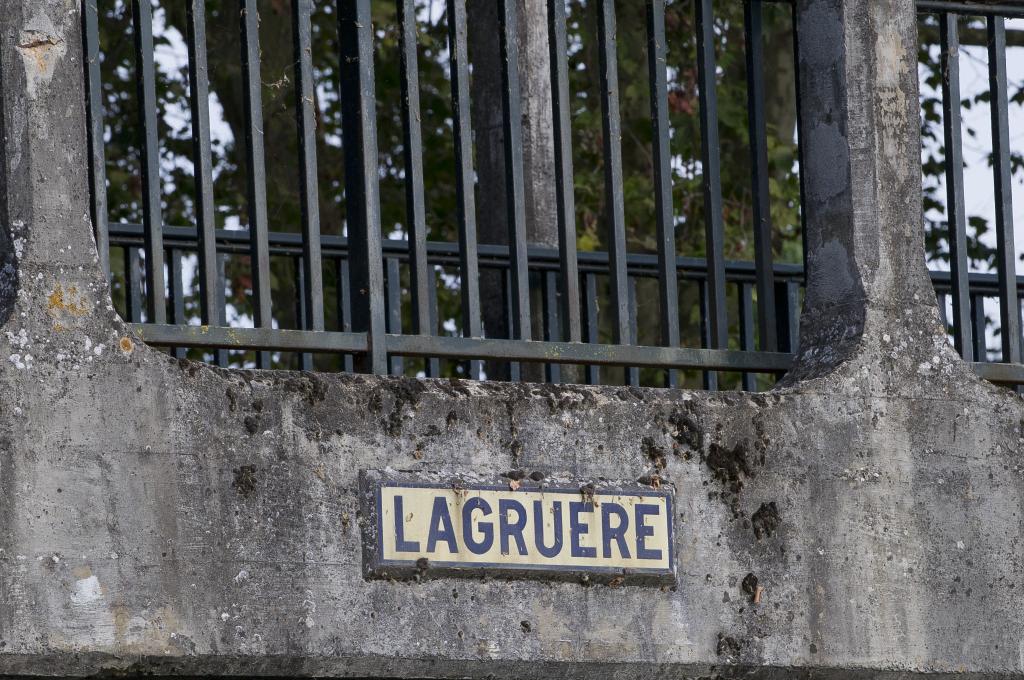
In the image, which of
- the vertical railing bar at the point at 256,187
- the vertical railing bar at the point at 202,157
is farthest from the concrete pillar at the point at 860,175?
the vertical railing bar at the point at 202,157

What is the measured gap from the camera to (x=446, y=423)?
479 centimetres

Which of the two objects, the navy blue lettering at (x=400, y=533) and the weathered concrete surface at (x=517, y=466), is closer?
the weathered concrete surface at (x=517, y=466)

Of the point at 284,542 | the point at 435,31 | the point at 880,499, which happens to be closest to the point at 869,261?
the point at 880,499

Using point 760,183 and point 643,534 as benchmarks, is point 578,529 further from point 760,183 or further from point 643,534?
point 760,183

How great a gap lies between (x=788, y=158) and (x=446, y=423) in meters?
7.10

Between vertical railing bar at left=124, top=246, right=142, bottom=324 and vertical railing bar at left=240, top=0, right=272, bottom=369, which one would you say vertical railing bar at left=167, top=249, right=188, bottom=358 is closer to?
vertical railing bar at left=124, top=246, right=142, bottom=324

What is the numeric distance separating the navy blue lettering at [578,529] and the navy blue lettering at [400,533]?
0.37 m

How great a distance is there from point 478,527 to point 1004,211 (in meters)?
1.85

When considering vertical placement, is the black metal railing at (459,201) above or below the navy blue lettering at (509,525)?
above

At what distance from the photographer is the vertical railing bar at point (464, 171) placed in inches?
198

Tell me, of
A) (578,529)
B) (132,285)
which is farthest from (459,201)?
(132,285)

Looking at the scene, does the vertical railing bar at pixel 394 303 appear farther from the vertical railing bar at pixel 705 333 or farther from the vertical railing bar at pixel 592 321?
the vertical railing bar at pixel 705 333

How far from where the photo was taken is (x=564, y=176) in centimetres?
521

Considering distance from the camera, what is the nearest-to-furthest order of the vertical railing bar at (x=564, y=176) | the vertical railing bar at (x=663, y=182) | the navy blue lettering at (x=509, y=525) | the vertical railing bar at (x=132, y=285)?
1. the navy blue lettering at (x=509, y=525)
2. the vertical railing bar at (x=564, y=176)
3. the vertical railing bar at (x=663, y=182)
4. the vertical railing bar at (x=132, y=285)
